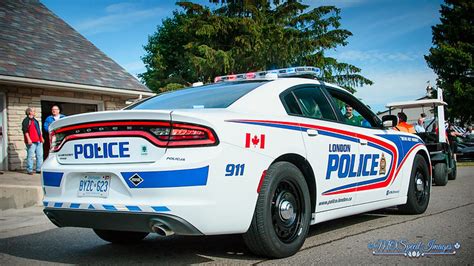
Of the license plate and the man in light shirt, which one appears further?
the man in light shirt

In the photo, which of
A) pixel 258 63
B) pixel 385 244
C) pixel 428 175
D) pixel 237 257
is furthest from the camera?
pixel 258 63

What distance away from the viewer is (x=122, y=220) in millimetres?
3451

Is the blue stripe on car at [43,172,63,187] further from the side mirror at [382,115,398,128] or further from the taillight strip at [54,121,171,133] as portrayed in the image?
the side mirror at [382,115,398,128]

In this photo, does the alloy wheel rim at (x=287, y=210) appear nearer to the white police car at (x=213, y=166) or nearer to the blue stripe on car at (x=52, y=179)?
the white police car at (x=213, y=166)

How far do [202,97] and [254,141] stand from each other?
0.96 metres

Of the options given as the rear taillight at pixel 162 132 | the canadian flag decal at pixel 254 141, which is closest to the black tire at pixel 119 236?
the rear taillight at pixel 162 132

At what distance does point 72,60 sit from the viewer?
48.9 feet

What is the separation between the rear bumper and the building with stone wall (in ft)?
29.6

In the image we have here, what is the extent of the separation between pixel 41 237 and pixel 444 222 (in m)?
4.56

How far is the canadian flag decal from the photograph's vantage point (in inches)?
142

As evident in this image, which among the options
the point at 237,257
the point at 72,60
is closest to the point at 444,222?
the point at 237,257

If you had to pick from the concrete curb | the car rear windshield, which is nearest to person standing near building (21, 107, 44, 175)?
the concrete curb

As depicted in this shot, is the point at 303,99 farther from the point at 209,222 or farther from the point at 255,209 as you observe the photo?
the point at 209,222

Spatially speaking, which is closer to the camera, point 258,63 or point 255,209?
point 255,209
